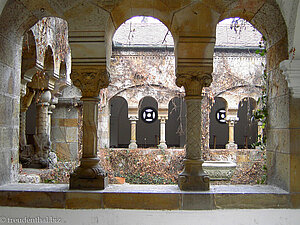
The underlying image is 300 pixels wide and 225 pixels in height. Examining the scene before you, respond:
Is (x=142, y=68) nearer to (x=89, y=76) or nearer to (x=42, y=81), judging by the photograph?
(x=42, y=81)

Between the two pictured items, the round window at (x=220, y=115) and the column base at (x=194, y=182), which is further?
the round window at (x=220, y=115)

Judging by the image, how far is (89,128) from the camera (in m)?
2.83

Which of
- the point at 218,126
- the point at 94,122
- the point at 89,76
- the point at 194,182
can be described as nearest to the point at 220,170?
the point at 194,182

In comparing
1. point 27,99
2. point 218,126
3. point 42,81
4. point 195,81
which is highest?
point 42,81

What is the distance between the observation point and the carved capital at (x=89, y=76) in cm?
279

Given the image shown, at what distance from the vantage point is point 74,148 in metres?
8.66

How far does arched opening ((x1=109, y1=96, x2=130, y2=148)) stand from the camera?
14.2 meters

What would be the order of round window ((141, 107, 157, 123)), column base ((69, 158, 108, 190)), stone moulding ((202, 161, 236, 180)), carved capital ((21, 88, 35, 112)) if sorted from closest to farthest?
1. column base ((69, 158, 108, 190))
2. carved capital ((21, 88, 35, 112))
3. stone moulding ((202, 161, 236, 180))
4. round window ((141, 107, 157, 123))

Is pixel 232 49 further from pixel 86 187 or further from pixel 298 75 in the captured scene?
pixel 86 187

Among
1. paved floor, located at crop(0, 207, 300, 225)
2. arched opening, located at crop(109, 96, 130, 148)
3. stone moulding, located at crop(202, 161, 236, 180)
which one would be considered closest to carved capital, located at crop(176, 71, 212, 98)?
paved floor, located at crop(0, 207, 300, 225)

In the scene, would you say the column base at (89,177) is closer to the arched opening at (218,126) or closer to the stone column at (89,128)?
the stone column at (89,128)

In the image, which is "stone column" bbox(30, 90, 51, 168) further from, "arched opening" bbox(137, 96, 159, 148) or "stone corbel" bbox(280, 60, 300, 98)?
"arched opening" bbox(137, 96, 159, 148)

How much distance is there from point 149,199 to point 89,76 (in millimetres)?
1165

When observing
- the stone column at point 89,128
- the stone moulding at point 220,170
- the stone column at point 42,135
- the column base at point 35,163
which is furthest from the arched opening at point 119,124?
the stone column at point 89,128
